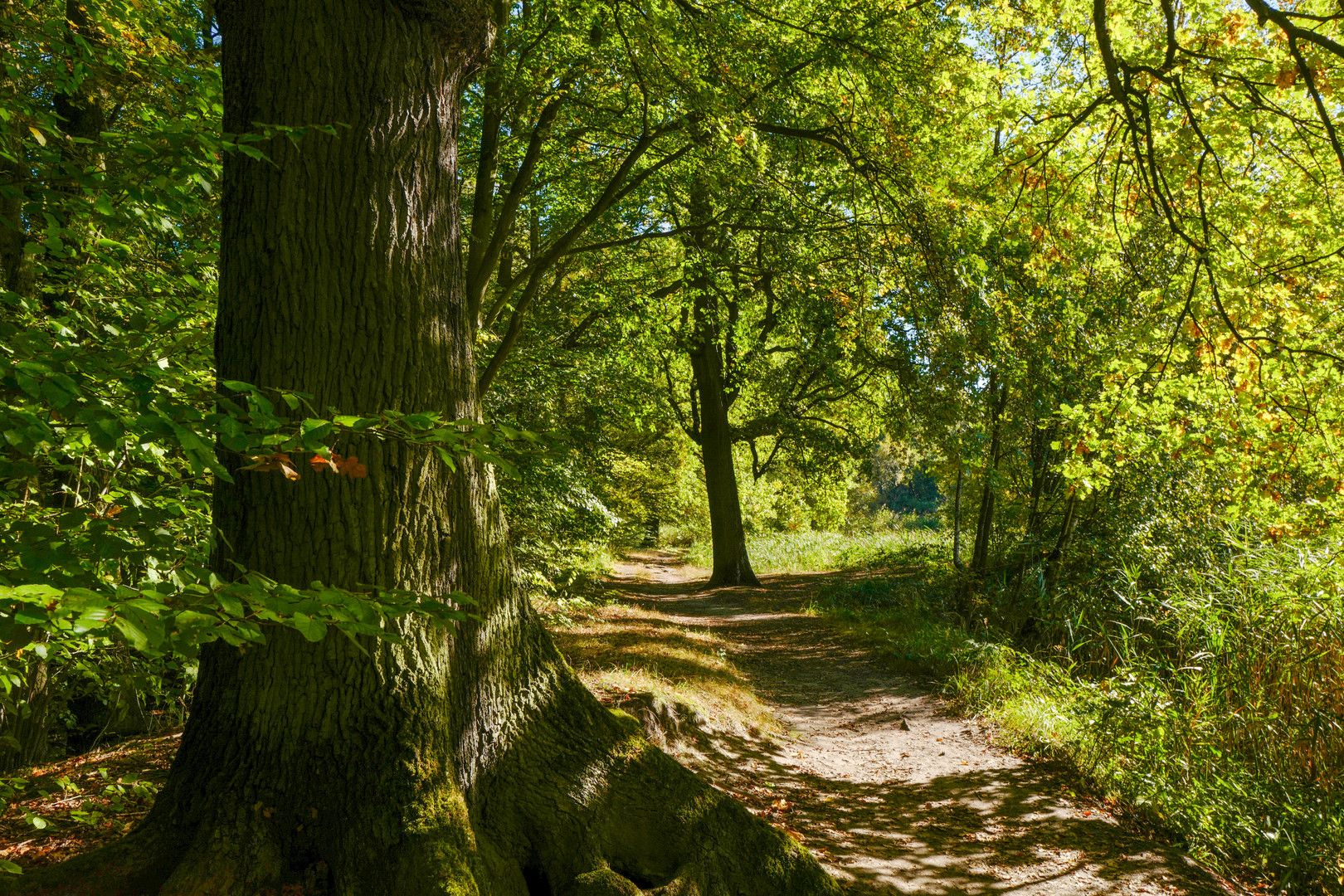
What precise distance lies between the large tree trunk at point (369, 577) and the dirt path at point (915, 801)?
1.83 m

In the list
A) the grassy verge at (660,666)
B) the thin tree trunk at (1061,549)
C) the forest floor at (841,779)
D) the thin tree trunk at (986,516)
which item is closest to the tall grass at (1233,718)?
the forest floor at (841,779)

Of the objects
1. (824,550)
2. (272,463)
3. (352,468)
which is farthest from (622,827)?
(824,550)

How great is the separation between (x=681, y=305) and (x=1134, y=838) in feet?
37.2

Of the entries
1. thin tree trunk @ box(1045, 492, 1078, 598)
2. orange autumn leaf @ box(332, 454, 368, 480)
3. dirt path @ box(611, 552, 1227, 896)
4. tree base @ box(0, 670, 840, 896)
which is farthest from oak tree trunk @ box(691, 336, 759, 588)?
orange autumn leaf @ box(332, 454, 368, 480)

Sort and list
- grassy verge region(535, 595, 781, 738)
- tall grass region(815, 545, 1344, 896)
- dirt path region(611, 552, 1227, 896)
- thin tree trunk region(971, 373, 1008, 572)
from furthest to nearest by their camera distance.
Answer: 1. thin tree trunk region(971, 373, 1008, 572)
2. grassy verge region(535, 595, 781, 738)
3. tall grass region(815, 545, 1344, 896)
4. dirt path region(611, 552, 1227, 896)

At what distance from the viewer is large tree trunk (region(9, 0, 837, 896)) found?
2.52m

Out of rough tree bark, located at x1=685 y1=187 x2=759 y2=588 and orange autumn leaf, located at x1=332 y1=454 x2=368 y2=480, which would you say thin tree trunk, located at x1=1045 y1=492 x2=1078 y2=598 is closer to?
rough tree bark, located at x1=685 y1=187 x2=759 y2=588

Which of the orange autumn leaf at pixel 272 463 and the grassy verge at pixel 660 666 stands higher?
the orange autumn leaf at pixel 272 463

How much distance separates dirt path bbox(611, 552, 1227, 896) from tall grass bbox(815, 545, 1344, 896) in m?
0.33

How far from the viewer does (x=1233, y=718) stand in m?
5.06

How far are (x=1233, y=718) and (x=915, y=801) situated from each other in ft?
7.39

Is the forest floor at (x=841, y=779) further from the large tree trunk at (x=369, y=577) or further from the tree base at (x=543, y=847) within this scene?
the large tree trunk at (x=369, y=577)

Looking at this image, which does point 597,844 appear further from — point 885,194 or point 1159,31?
point 1159,31

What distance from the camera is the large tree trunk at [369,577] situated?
8.27 feet
